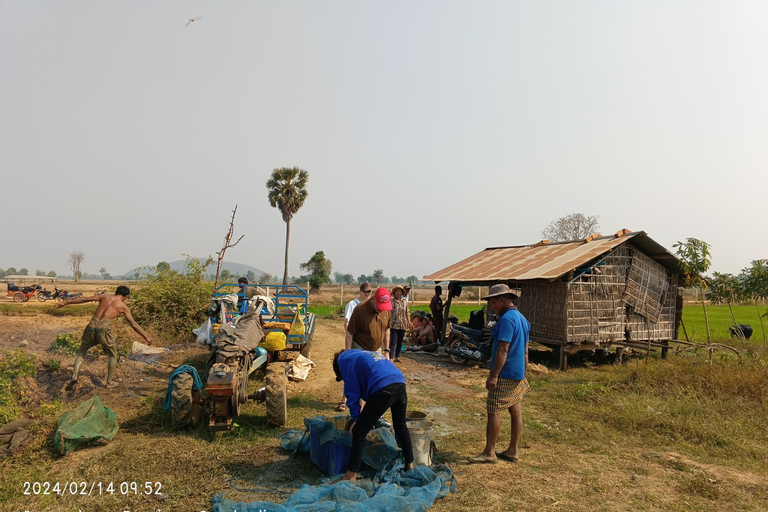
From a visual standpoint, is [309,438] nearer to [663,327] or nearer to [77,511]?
[77,511]

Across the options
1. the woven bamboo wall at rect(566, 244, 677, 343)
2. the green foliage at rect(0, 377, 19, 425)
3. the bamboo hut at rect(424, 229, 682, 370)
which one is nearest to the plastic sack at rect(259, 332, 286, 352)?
the green foliage at rect(0, 377, 19, 425)

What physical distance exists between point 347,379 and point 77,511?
2541 millimetres

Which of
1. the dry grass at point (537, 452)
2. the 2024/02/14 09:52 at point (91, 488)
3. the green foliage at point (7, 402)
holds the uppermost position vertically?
the green foliage at point (7, 402)

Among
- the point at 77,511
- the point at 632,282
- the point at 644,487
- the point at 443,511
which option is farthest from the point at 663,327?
the point at 77,511

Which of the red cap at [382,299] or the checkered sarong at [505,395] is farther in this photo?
the red cap at [382,299]

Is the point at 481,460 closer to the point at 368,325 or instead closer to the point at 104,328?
the point at 368,325

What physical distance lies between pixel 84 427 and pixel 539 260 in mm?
11022

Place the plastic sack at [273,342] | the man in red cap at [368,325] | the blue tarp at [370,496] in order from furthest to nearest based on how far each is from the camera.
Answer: the plastic sack at [273,342]
the man in red cap at [368,325]
the blue tarp at [370,496]

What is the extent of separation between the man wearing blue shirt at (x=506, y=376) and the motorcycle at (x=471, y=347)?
6.30m

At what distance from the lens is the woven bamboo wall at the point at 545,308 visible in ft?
37.5

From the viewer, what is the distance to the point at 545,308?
12047 mm

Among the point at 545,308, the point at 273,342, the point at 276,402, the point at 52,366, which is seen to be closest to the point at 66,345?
the point at 52,366

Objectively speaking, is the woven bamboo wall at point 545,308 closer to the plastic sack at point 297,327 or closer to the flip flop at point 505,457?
the plastic sack at point 297,327

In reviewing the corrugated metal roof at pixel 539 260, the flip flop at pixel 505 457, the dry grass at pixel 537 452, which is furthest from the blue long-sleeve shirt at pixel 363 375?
the corrugated metal roof at pixel 539 260
